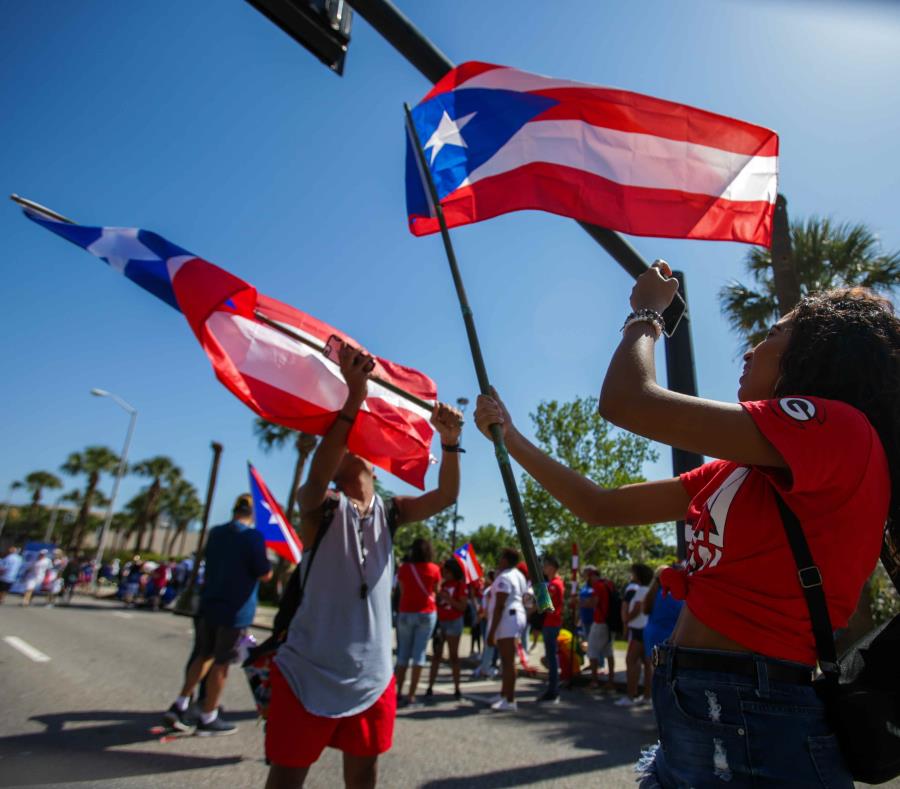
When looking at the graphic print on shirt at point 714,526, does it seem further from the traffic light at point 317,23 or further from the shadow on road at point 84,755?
the shadow on road at point 84,755

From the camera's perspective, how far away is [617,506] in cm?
192

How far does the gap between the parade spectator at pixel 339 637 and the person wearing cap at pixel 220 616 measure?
9.48 ft

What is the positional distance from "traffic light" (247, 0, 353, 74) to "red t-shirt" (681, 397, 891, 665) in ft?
9.74

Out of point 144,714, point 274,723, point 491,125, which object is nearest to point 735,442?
point 274,723

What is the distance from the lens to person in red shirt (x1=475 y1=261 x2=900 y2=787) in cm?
125

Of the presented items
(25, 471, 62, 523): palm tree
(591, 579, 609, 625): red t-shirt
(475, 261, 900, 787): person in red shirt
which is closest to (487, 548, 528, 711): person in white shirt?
(591, 579, 609, 625): red t-shirt

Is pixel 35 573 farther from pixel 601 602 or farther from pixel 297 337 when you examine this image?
pixel 297 337

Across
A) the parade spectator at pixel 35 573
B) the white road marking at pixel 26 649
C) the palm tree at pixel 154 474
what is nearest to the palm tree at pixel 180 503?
the palm tree at pixel 154 474

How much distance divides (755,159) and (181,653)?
1122cm

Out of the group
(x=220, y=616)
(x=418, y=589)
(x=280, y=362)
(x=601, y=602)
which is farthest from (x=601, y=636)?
(x=280, y=362)

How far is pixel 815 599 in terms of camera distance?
1270mm

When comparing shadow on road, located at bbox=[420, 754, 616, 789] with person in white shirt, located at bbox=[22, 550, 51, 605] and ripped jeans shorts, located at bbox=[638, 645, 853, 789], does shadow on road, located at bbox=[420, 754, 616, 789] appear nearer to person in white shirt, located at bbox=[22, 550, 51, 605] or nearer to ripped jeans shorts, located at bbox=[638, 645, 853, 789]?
ripped jeans shorts, located at bbox=[638, 645, 853, 789]

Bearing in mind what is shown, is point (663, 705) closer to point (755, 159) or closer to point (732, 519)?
point (732, 519)

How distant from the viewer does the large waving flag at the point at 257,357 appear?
3.96 meters
